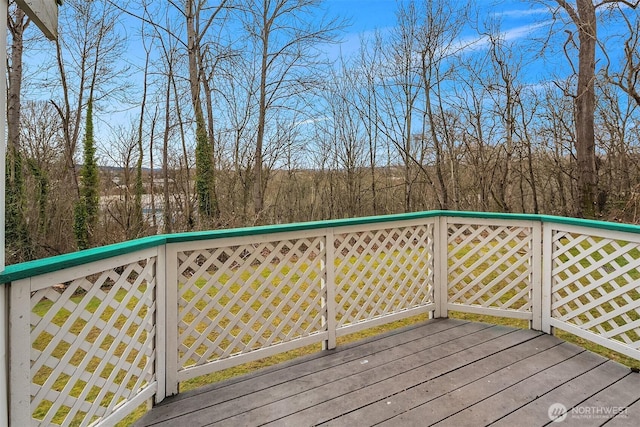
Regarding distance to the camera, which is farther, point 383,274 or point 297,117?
point 297,117

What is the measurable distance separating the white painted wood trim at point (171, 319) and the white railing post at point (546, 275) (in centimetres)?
306

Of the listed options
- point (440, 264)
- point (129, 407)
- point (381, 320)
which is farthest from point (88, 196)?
point (440, 264)

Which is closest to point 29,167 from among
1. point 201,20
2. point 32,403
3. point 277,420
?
point 201,20

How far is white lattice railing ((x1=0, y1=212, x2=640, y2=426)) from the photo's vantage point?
160 centimetres

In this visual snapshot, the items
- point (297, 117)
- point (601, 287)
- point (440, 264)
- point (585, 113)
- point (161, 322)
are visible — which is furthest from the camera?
point (297, 117)

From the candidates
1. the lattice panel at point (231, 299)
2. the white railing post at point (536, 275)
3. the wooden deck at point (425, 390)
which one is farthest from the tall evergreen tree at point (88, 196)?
the white railing post at point (536, 275)

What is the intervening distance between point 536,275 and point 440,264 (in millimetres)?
831

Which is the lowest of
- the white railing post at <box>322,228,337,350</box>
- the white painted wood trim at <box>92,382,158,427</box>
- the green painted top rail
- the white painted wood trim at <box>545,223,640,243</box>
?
the white painted wood trim at <box>92,382,158,427</box>

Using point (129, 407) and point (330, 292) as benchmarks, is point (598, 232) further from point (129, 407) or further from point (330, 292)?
point (129, 407)

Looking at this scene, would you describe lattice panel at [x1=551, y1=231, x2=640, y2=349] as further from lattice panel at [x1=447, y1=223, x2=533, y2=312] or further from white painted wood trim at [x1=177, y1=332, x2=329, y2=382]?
white painted wood trim at [x1=177, y1=332, x2=329, y2=382]

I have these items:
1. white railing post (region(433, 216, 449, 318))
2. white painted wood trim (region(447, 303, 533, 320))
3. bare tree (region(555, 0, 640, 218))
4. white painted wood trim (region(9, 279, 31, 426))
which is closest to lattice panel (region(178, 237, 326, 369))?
white painted wood trim (region(9, 279, 31, 426))

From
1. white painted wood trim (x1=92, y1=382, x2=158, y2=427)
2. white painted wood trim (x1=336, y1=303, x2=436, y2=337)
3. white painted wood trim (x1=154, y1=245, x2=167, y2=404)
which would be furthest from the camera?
white painted wood trim (x1=336, y1=303, x2=436, y2=337)

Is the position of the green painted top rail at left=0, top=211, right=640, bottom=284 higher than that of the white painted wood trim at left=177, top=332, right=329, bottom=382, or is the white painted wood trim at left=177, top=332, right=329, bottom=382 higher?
the green painted top rail at left=0, top=211, right=640, bottom=284

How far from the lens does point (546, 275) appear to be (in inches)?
122
